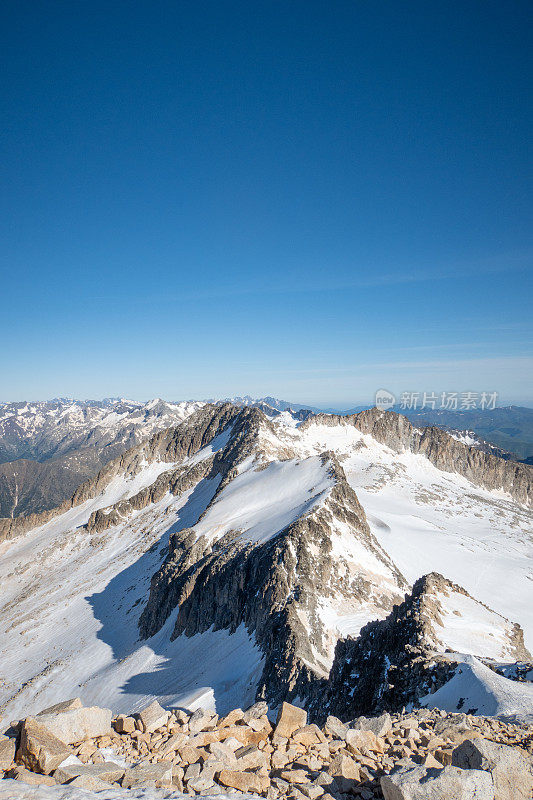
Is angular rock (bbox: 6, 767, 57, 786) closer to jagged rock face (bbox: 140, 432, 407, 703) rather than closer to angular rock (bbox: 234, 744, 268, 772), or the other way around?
angular rock (bbox: 234, 744, 268, 772)

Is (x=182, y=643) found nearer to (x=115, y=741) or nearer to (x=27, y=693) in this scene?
(x=27, y=693)

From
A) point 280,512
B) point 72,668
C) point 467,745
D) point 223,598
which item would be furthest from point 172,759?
point 72,668

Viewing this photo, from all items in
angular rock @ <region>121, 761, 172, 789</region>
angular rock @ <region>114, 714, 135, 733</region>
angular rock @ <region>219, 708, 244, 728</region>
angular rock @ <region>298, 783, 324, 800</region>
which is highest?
angular rock @ <region>298, 783, 324, 800</region>

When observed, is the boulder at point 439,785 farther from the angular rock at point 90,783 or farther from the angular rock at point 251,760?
the angular rock at point 90,783

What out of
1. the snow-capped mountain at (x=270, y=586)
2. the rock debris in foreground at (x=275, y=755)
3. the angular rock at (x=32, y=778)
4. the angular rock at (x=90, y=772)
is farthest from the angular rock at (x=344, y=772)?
the snow-capped mountain at (x=270, y=586)

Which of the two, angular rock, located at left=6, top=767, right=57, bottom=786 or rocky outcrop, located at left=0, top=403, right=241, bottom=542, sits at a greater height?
angular rock, located at left=6, top=767, right=57, bottom=786

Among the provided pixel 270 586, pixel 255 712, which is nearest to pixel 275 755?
pixel 255 712

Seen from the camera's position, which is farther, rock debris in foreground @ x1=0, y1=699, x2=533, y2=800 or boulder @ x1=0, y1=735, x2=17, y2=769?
boulder @ x1=0, y1=735, x2=17, y2=769

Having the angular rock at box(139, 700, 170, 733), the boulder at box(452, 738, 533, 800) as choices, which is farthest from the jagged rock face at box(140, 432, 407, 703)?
the boulder at box(452, 738, 533, 800)
